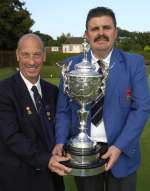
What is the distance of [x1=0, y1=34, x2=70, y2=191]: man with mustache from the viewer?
3.20 metres

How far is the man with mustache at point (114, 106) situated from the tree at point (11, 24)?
43.8m

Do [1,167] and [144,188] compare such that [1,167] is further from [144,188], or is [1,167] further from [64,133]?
[144,188]

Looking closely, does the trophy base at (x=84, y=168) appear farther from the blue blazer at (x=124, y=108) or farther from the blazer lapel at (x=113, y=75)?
the blazer lapel at (x=113, y=75)

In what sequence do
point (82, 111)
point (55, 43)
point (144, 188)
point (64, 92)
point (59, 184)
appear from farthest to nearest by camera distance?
point (55, 43) < point (144, 188) < point (59, 184) < point (64, 92) < point (82, 111)

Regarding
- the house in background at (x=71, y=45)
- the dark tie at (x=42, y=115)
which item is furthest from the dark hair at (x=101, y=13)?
the house in background at (x=71, y=45)

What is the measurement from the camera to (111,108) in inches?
127

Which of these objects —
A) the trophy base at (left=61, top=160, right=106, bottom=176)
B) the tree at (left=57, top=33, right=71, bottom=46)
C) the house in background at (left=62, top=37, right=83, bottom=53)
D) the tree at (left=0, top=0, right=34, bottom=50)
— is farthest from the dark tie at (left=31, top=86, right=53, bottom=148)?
the tree at (left=57, top=33, right=71, bottom=46)

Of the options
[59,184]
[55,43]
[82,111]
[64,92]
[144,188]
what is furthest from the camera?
[55,43]

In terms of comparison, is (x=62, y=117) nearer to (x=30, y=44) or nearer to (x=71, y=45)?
(x=30, y=44)

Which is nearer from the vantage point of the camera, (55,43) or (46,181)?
(46,181)

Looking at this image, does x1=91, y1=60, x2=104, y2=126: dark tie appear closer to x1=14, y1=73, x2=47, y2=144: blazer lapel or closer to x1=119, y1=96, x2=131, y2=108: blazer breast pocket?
x1=119, y1=96, x2=131, y2=108: blazer breast pocket

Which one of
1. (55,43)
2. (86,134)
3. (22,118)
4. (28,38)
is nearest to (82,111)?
(86,134)

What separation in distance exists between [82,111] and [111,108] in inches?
9.4

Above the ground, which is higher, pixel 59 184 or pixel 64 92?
pixel 64 92
